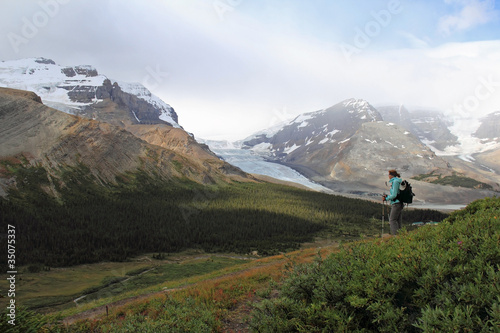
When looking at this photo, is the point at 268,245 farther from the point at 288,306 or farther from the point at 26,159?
the point at 26,159

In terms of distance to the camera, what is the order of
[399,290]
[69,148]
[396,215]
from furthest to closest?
[69,148] → [396,215] → [399,290]

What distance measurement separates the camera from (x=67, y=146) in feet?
297

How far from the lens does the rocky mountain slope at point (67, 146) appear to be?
7806 centimetres

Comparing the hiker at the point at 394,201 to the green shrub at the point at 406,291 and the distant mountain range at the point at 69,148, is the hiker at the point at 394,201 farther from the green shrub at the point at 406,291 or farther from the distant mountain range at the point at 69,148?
the distant mountain range at the point at 69,148

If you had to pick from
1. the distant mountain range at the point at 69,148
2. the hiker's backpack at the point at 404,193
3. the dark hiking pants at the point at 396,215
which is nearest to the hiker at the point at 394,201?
the dark hiking pants at the point at 396,215

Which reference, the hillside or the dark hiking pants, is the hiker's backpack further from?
the hillside

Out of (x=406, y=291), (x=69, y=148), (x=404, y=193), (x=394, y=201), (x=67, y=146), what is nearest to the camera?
(x=406, y=291)

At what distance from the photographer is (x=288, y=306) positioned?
5.68 metres

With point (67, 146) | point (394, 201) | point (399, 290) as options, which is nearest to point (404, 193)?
point (394, 201)

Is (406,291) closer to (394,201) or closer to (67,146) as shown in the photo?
(394,201)

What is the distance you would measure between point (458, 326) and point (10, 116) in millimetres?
110599

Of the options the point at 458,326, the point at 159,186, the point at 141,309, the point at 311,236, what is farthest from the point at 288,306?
the point at 159,186

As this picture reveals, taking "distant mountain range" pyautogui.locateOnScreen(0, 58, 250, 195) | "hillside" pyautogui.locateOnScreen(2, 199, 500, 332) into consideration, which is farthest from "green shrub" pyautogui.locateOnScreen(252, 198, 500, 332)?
"distant mountain range" pyautogui.locateOnScreen(0, 58, 250, 195)

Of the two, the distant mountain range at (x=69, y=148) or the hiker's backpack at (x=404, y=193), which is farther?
the distant mountain range at (x=69, y=148)
